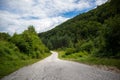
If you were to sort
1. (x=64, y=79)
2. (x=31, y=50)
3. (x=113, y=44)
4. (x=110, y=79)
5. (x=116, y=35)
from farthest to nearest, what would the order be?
(x=31, y=50) → (x=113, y=44) → (x=116, y=35) → (x=64, y=79) → (x=110, y=79)

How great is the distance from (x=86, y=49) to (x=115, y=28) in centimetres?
3176

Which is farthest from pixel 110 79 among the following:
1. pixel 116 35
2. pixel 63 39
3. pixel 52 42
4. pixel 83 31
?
pixel 52 42

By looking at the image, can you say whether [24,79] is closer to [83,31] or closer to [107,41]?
[107,41]

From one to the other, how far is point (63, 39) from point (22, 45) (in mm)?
119556

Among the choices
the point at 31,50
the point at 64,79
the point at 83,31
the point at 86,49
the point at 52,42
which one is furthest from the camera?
the point at 52,42

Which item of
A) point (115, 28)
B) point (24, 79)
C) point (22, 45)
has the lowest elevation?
point (24, 79)

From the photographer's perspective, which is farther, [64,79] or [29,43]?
[29,43]

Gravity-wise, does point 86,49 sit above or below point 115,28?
below

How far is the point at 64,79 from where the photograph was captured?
37.6ft

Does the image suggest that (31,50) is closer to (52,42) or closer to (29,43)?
(29,43)

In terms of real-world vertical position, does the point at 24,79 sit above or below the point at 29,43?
below

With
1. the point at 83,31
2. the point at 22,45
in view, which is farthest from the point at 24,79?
the point at 83,31

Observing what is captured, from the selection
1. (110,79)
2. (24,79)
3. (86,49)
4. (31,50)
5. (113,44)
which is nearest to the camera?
(110,79)

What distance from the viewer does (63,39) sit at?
15800cm
